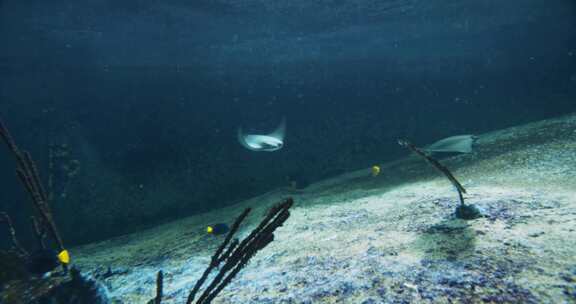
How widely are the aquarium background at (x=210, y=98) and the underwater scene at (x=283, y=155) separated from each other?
3.2 inches

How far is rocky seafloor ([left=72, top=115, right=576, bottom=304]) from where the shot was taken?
7.97ft

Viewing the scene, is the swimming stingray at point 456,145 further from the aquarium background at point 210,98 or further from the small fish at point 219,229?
the small fish at point 219,229

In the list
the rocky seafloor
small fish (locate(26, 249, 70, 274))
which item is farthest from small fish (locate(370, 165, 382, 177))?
small fish (locate(26, 249, 70, 274))

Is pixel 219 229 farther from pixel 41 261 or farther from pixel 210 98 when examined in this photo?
pixel 210 98

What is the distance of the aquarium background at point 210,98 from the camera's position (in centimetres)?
1007

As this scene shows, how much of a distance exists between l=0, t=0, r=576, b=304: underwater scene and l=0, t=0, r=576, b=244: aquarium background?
8 centimetres

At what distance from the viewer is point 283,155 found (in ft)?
37.7

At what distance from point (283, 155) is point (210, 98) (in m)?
4.31

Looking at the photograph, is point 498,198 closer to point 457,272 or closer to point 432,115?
point 457,272

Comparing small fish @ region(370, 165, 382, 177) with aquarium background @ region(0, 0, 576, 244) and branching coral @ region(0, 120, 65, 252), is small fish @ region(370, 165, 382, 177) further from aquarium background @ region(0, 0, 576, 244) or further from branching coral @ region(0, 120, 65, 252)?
branching coral @ region(0, 120, 65, 252)

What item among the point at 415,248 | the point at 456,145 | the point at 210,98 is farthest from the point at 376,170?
the point at 210,98

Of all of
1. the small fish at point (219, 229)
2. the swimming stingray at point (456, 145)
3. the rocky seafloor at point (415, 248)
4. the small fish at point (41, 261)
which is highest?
the swimming stingray at point (456, 145)

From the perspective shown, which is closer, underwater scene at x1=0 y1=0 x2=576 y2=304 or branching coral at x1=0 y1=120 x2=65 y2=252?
underwater scene at x1=0 y1=0 x2=576 y2=304

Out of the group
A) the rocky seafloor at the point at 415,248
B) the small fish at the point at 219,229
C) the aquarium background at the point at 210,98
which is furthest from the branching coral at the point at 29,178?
the aquarium background at the point at 210,98
